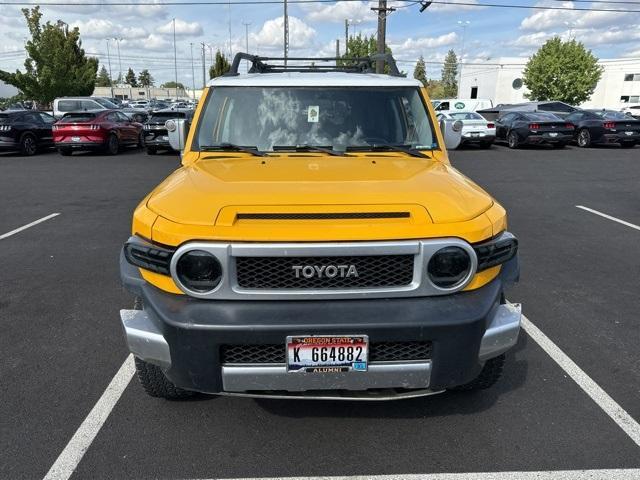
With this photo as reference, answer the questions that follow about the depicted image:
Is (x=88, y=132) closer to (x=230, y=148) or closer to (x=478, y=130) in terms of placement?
(x=478, y=130)

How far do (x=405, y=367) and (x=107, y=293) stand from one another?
137 inches

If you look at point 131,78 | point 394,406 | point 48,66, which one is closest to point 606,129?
point 394,406

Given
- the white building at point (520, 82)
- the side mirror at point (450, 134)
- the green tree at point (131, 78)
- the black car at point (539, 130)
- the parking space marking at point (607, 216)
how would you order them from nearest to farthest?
1. the side mirror at point (450, 134)
2. the parking space marking at point (607, 216)
3. the black car at point (539, 130)
4. the white building at point (520, 82)
5. the green tree at point (131, 78)


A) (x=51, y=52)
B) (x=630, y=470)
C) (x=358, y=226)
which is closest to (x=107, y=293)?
(x=358, y=226)

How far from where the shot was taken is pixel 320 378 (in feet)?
8.02

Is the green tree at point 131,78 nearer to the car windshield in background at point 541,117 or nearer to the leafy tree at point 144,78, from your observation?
the leafy tree at point 144,78

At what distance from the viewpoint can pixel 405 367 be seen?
7.99 feet

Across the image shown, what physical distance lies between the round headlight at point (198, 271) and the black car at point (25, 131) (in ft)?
58.3

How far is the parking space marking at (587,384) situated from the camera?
298cm

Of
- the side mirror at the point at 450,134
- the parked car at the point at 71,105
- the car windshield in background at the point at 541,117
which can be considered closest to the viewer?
the side mirror at the point at 450,134

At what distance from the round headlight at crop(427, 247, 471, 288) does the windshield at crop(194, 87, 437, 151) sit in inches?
57.7

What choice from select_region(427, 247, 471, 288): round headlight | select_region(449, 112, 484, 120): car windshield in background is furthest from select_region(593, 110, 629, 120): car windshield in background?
select_region(427, 247, 471, 288): round headlight

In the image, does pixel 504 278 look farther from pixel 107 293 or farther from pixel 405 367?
pixel 107 293

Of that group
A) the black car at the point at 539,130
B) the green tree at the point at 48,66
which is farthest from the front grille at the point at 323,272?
the green tree at the point at 48,66
